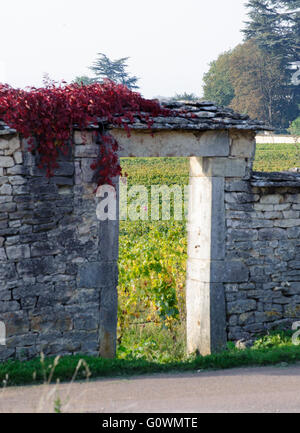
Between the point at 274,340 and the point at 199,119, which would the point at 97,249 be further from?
the point at 274,340

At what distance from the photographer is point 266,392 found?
20.1 ft

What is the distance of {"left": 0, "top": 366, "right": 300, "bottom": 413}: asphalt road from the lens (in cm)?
555

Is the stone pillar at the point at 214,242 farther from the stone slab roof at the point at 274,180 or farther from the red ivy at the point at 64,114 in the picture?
the red ivy at the point at 64,114

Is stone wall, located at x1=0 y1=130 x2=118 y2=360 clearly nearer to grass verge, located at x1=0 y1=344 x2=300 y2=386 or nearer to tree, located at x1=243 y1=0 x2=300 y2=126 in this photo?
grass verge, located at x1=0 y1=344 x2=300 y2=386

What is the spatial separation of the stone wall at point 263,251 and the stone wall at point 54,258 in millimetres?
1710

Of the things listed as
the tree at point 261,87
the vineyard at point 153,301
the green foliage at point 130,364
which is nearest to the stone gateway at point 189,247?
the green foliage at point 130,364

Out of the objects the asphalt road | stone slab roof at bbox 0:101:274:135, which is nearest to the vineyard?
the asphalt road

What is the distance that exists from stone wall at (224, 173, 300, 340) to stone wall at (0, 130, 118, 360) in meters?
1.71

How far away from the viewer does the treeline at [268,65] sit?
4019 centimetres

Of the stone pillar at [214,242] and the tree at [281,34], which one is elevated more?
the tree at [281,34]

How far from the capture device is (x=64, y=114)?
735 centimetres

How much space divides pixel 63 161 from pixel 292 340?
3.84 metres

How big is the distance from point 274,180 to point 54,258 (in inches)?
126

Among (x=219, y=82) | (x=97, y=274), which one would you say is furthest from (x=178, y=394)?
(x=219, y=82)
